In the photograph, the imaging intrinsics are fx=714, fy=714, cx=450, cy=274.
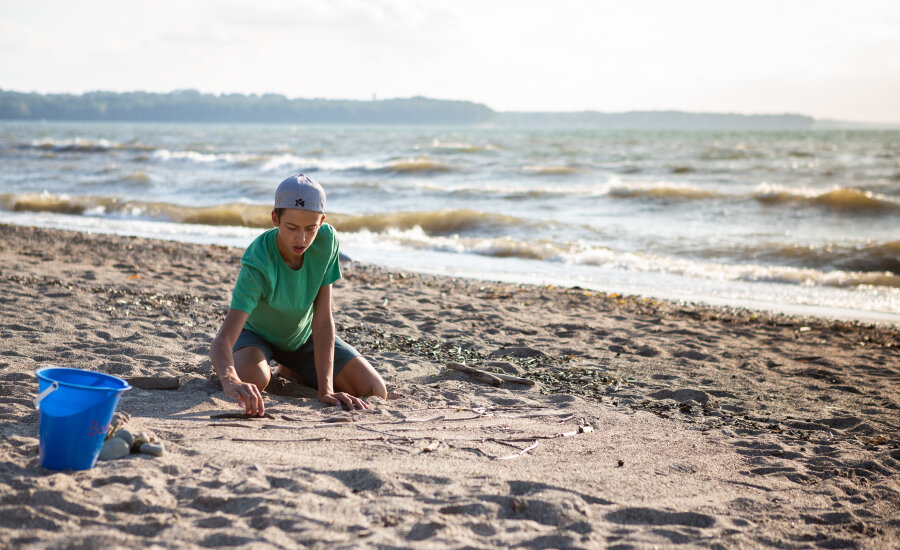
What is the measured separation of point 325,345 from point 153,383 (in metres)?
1.08

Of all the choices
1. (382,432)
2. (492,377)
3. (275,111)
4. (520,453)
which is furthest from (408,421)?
(275,111)

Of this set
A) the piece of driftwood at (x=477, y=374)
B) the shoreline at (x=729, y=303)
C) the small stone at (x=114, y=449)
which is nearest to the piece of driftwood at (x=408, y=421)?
the piece of driftwood at (x=477, y=374)

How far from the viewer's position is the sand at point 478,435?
2703 millimetres

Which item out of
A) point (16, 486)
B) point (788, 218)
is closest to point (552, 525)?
point (16, 486)

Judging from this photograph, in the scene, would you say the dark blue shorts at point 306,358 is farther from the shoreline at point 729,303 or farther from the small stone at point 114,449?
→ the shoreline at point 729,303

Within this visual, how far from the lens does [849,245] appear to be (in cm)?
1277

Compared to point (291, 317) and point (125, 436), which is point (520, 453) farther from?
point (125, 436)

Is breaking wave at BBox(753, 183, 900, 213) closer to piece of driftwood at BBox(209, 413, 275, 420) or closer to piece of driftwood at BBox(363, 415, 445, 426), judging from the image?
piece of driftwood at BBox(363, 415, 445, 426)

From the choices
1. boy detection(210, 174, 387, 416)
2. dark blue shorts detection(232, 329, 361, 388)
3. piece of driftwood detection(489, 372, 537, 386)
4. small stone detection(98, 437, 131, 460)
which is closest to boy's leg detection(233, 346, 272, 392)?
boy detection(210, 174, 387, 416)

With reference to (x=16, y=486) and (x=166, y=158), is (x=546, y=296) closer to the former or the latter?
(x=16, y=486)

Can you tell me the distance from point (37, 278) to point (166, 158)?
26.9m

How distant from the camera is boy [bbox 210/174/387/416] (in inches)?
142

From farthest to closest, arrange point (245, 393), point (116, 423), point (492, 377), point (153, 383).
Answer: point (492, 377), point (153, 383), point (245, 393), point (116, 423)

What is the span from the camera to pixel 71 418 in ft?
9.12
